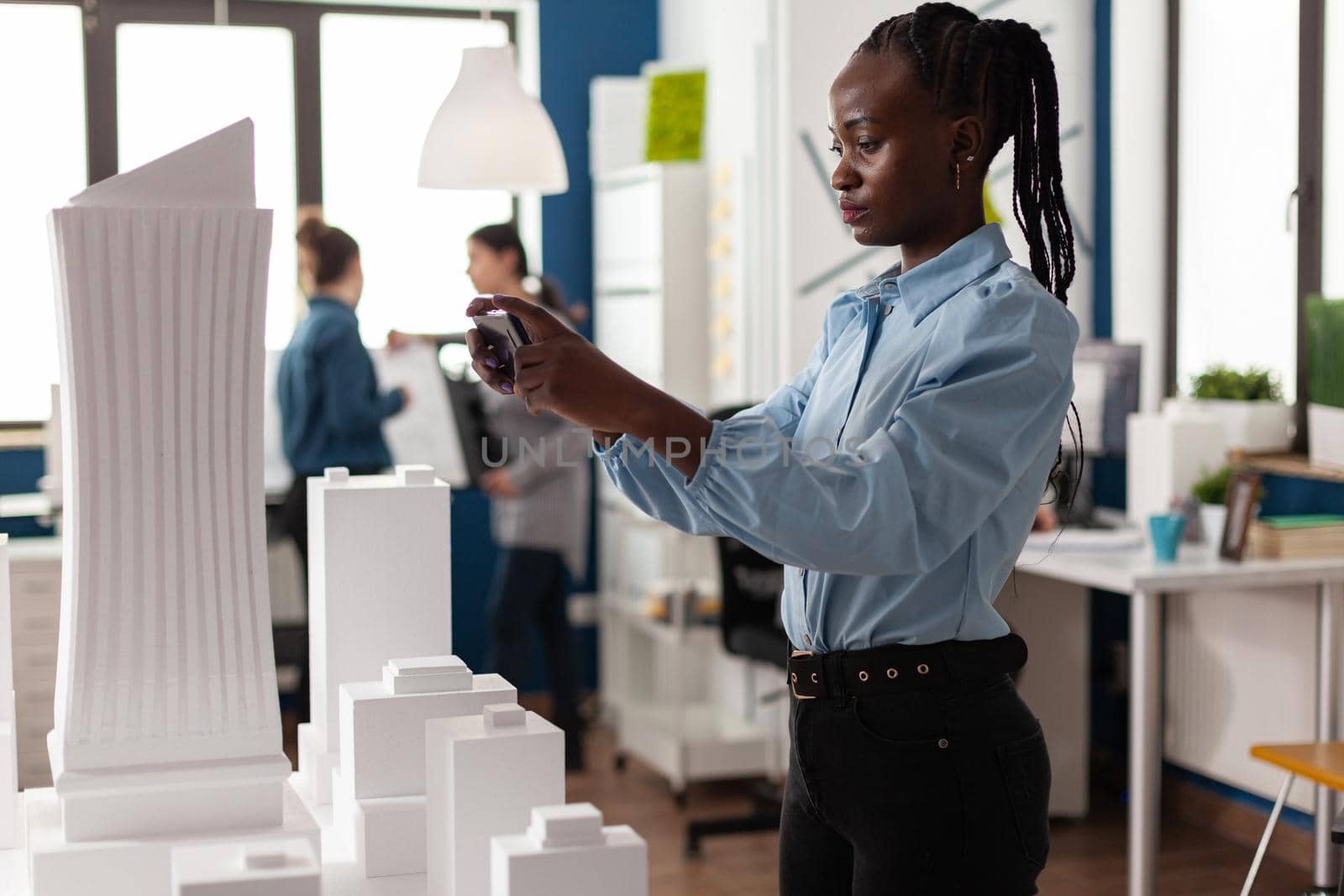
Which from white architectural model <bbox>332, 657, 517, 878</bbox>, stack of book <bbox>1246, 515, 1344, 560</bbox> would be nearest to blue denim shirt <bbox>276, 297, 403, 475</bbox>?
stack of book <bbox>1246, 515, 1344, 560</bbox>

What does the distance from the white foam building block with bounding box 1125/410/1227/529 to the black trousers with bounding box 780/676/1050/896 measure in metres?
2.40

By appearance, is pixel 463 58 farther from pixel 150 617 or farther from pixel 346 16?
pixel 346 16

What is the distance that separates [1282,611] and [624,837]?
285 centimetres

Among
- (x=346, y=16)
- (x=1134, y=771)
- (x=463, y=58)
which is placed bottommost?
(x=1134, y=771)

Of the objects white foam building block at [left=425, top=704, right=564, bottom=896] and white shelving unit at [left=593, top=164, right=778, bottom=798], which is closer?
white foam building block at [left=425, top=704, right=564, bottom=896]

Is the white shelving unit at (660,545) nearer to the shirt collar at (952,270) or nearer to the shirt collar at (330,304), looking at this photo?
the shirt collar at (330,304)

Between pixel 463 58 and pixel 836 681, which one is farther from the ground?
pixel 463 58

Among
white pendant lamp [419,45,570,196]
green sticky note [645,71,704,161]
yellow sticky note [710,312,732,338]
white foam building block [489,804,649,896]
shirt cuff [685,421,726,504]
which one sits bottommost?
white foam building block [489,804,649,896]

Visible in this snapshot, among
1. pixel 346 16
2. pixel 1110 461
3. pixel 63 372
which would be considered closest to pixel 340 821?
pixel 63 372

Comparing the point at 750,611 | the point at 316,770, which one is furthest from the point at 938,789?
the point at 750,611

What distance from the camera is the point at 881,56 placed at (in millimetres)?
1314

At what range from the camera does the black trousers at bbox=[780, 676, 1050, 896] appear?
133 cm

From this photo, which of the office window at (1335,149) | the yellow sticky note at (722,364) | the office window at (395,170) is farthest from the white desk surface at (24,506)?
the office window at (1335,149)

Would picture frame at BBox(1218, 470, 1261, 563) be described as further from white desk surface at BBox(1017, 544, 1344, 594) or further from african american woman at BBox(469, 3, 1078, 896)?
african american woman at BBox(469, 3, 1078, 896)
